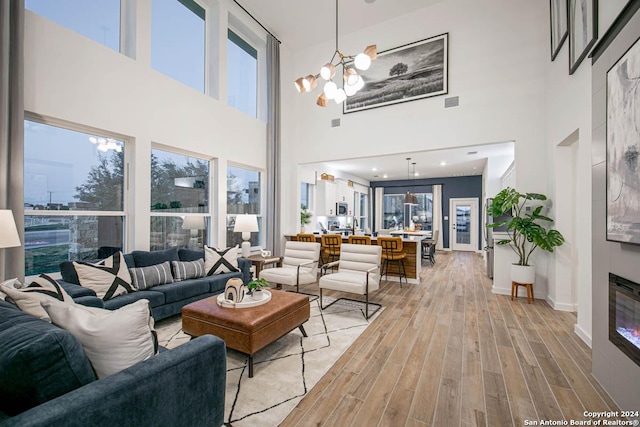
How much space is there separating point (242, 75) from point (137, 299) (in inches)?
185

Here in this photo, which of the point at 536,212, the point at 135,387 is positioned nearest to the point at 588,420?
the point at 135,387

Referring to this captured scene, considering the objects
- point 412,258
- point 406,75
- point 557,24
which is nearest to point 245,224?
point 412,258

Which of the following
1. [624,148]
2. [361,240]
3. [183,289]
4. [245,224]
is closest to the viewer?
[624,148]

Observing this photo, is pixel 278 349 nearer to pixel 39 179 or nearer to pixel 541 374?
pixel 541 374

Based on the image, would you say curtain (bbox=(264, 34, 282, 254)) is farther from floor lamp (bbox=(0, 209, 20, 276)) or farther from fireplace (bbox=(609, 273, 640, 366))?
fireplace (bbox=(609, 273, 640, 366))

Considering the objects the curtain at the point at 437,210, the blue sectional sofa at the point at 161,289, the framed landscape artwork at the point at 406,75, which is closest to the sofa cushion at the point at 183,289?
the blue sectional sofa at the point at 161,289

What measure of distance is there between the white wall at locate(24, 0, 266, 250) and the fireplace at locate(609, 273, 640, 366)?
15.8 feet

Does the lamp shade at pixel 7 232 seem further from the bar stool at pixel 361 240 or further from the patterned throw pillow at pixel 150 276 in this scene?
the bar stool at pixel 361 240

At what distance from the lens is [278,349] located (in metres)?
2.69

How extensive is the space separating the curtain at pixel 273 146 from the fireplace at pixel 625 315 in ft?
16.6

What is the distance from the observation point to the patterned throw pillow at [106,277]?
2.83 metres

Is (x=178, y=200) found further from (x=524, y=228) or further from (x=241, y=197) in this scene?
(x=524, y=228)

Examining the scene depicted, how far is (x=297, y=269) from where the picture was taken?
13.2ft

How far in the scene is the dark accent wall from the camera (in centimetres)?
1040
